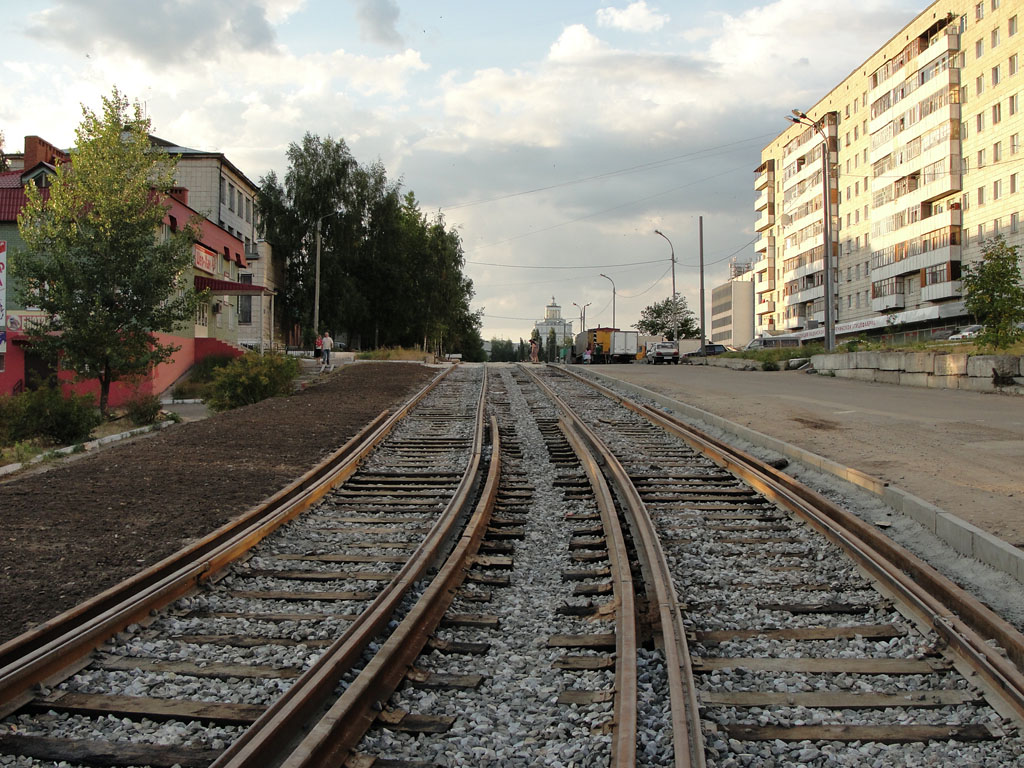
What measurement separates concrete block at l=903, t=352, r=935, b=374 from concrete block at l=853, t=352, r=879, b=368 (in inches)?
54.0

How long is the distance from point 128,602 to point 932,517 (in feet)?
20.0

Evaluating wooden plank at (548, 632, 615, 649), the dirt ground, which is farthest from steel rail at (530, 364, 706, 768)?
the dirt ground

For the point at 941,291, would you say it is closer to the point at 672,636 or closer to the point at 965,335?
the point at 965,335

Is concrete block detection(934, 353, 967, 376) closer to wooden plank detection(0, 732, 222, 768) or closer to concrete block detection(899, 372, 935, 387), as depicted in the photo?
concrete block detection(899, 372, 935, 387)

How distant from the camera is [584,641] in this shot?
4.55 meters

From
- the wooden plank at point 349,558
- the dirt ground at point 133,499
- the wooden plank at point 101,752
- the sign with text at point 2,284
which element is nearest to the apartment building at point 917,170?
the dirt ground at point 133,499

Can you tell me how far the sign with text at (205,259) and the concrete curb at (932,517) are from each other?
97.6ft

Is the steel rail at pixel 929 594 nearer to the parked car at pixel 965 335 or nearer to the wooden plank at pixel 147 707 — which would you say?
the wooden plank at pixel 147 707

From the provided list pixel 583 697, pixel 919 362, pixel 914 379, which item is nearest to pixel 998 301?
pixel 919 362

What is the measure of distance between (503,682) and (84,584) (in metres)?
3.04

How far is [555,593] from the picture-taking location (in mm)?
5520

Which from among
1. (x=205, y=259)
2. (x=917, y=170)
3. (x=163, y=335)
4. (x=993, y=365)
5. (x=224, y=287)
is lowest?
(x=993, y=365)

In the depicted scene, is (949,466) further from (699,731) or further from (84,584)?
(84,584)

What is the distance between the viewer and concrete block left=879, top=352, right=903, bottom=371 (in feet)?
73.6
